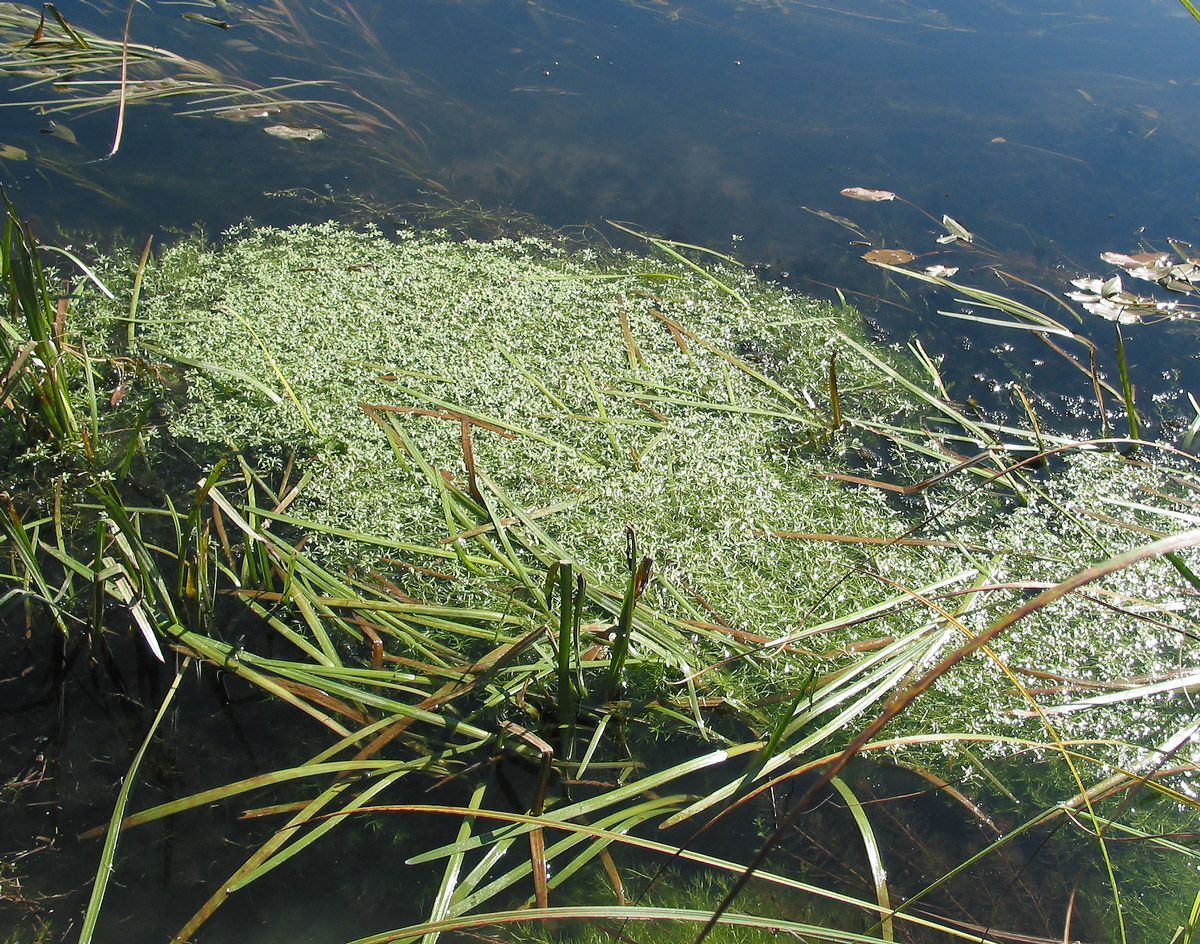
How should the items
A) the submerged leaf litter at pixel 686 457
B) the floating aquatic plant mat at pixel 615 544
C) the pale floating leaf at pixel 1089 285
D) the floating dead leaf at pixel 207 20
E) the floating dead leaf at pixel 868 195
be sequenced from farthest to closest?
the floating dead leaf at pixel 207 20 → the floating dead leaf at pixel 868 195 → the pale floating leaf at pixel 1089 285 → the submerged leaf litter at pixel 686 457 → the floating aquatic plant mat at pixel 615 544

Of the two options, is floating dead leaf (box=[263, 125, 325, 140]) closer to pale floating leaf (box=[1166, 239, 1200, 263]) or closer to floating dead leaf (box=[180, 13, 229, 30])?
floating dead leaf (box=[180, 13, 229, 30])

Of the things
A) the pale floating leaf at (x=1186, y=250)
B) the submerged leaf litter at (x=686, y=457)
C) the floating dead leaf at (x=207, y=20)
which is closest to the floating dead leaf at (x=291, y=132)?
the submerged leaf litter at (x=686, y=457)

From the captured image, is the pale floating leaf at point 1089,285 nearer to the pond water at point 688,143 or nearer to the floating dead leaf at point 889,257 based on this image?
the pond water at point 688,143

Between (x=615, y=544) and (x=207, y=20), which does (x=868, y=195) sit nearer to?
(x=615, y=544)

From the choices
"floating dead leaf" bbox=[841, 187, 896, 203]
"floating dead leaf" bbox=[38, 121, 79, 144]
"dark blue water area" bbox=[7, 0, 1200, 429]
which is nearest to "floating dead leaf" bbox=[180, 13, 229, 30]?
"dark blue water area" bbox=[7, 0, 1200, 429]

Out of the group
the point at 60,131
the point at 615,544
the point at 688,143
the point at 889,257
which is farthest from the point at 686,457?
the point at 60,131
